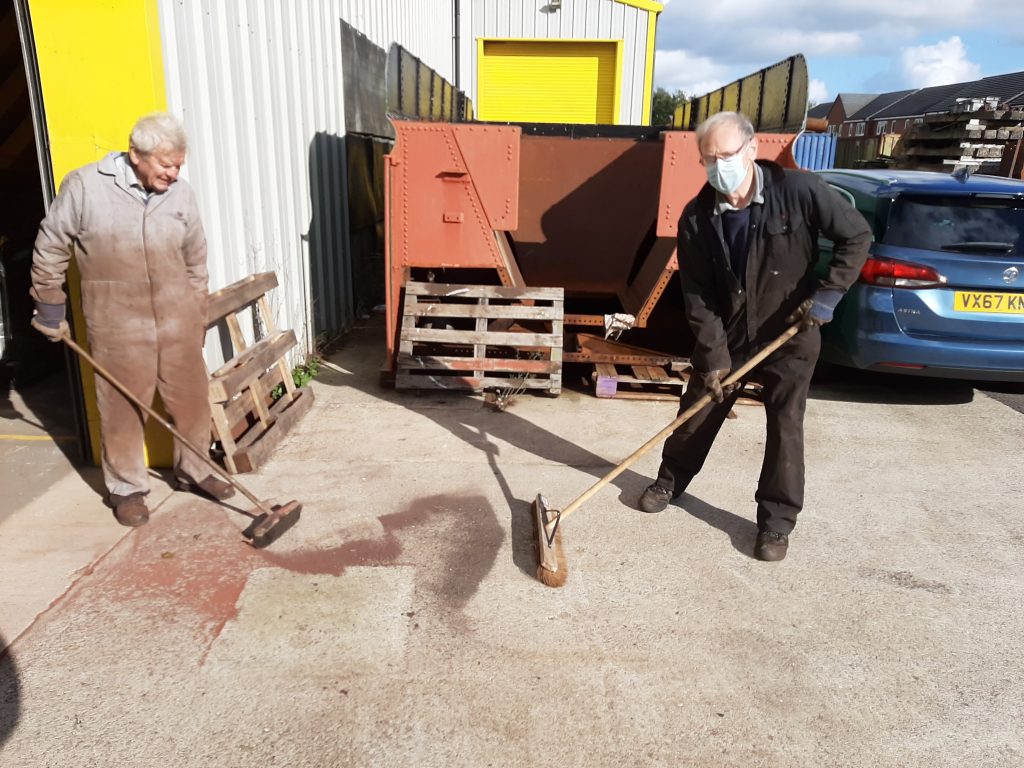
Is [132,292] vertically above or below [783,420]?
above

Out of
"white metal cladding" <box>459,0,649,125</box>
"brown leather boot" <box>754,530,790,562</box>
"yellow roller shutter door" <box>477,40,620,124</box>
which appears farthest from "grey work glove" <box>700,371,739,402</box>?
"white metal cladding" <box>459,0,649,125</box>

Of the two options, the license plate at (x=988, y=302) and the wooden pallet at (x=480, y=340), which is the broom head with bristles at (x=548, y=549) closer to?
the wooden pallet at (x=480, y=340)

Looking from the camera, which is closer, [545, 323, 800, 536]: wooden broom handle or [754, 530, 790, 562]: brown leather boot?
[545, 323, 800, 536]: wooden broom handle

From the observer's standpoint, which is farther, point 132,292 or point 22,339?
point 22,339

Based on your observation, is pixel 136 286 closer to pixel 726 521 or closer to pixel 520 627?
pixel 520 627

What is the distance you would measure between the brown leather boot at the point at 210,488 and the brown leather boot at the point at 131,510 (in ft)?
1.03

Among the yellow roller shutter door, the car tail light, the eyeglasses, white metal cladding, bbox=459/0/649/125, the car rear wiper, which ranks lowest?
the car tail light

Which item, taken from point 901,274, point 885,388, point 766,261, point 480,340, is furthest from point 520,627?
point 885,388

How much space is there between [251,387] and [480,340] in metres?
1.87

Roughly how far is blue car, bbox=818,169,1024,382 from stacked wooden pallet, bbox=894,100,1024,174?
30.9ft

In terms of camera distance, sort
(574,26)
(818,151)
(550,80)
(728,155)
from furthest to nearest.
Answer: (818,151) → (550,80) → (574,26) → (728,155)

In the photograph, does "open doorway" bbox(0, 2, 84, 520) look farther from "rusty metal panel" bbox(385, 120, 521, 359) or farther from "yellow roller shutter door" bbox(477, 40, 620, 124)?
"yellow roller shutter door" bbox(477, 40, 620, 124)

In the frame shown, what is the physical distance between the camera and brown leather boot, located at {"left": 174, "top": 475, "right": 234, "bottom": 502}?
4219 mm

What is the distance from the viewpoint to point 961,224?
5.68 meters
